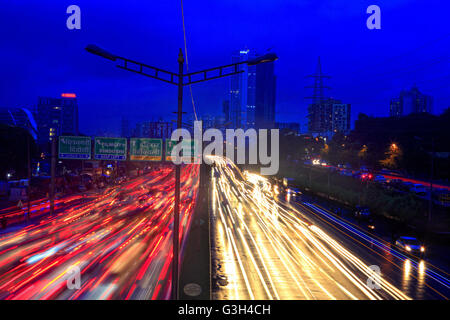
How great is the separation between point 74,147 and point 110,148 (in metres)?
3.20

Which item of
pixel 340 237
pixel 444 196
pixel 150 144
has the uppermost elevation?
pixel 150 144

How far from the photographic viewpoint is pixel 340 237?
23828 mm

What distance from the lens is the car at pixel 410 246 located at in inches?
795

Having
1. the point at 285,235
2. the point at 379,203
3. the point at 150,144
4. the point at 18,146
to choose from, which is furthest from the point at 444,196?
the point at 18,146

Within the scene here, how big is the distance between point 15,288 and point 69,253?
491 centimetres

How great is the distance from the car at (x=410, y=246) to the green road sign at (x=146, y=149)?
843 inches

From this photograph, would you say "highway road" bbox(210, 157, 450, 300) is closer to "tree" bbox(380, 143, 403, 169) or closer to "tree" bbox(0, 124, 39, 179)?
"tree" bbox(380, 143, 403, 169)

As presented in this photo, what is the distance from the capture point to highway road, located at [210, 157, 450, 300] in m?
14.0

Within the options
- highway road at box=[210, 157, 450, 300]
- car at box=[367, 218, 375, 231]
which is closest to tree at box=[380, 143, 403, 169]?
car at box=[367, 218, 375, 231]

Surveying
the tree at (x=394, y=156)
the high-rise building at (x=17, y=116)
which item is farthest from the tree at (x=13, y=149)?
the high-rise building at (x=17, y=116)

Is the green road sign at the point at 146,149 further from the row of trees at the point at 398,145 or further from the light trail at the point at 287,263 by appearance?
the row of trees at the point at 398,145

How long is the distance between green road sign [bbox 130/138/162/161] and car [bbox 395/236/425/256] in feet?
70.2

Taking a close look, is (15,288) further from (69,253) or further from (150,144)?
(150,144)
